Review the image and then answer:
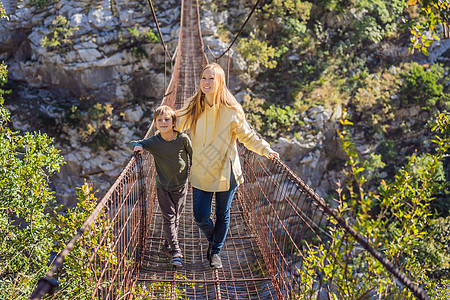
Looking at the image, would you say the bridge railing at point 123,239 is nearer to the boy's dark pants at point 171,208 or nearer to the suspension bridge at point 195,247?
the suspension bridge at point 195,247

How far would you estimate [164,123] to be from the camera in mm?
1796

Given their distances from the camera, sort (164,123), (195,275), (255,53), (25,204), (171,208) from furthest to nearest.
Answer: (255,53)
(25,204)
(195,275)
(171,208)
(164,123)

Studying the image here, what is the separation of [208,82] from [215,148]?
31cm

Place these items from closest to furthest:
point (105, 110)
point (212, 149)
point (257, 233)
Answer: point (212, 149)
point (257, 233)
point (105, 110)

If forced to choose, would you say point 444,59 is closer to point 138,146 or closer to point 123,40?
point 123,40

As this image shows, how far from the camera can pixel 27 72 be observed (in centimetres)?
868

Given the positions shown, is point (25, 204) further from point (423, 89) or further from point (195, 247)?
point (423, 89)

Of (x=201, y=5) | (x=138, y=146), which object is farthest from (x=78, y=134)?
(x=138, y=146)

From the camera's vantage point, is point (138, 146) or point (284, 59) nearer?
point (138, 146)

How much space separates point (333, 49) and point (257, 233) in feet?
23.3

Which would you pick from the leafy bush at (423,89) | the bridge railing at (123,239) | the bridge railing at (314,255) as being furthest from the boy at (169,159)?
the leafy bush at (423,89)

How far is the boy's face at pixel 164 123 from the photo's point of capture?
5.85 ft

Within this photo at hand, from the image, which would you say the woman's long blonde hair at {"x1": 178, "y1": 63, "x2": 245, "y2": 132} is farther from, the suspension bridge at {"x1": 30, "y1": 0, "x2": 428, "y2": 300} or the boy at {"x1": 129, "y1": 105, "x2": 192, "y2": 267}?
the suspension bridge at {"x1": 30, "y1": 0, "x2": 428, "y2": 300}

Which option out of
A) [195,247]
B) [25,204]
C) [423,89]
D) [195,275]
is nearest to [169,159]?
[195,275]
